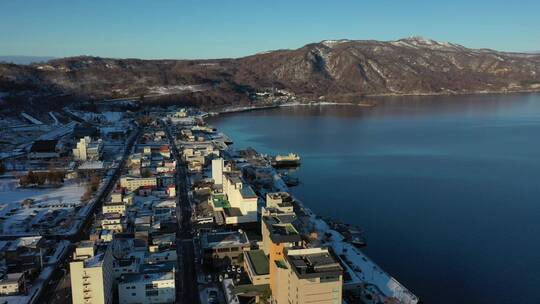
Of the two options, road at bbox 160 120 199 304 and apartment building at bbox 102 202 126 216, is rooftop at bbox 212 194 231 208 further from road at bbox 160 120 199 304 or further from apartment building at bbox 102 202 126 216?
apartment building at bbox 102 202 126 216

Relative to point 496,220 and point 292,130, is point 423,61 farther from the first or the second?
point 496,220

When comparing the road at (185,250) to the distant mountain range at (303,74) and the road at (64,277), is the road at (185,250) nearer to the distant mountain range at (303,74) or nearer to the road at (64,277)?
the road at (64,277)

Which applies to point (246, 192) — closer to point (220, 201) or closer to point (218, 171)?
point (220, 201)

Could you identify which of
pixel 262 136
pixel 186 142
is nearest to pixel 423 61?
pixel 262 136

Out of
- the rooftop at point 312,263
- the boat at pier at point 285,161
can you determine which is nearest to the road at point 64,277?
the rooftop at point 312,263

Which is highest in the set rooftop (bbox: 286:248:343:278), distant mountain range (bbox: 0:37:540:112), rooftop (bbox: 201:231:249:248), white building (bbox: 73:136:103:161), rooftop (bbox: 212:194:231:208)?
distant mountain range (bbox: 0:37:540:112)

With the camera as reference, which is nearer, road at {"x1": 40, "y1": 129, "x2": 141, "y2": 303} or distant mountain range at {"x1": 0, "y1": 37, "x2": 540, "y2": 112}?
road at {"x1": 40, "y1": 129, "x2": 141, "y2": 303}

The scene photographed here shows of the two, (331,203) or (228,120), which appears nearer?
(331,203)

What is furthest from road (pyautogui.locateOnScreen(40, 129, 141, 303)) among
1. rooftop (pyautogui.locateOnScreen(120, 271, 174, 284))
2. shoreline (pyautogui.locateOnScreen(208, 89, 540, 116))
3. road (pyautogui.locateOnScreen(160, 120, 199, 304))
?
shoreline (pyautogui.locateOnScreen(208, 89, 540, 116))
